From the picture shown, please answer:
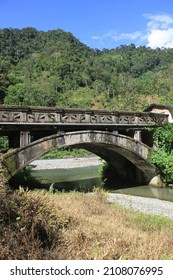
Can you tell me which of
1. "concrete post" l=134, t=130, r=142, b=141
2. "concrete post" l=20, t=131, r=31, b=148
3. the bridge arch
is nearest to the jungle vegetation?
the bridge arch

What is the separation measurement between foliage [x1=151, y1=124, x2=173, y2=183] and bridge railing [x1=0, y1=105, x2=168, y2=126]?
79 centimetres

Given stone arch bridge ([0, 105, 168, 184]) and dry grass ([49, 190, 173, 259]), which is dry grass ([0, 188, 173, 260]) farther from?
stone arch bridge ([0, 105, 168, 184])

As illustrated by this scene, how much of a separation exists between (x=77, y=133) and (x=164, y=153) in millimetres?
6220

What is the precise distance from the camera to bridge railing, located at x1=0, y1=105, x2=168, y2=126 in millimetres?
14719

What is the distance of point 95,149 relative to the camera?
73.7 feet

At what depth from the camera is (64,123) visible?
54.3 feet

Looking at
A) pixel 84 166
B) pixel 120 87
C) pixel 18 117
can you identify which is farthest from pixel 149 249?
pixel 120 87

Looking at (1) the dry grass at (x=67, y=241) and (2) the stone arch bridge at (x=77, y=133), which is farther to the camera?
(2) the stone arch bridge at (x=77, y=133)

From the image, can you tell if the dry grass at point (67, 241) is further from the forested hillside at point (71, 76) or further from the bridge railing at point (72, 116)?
the forested hillside at point (71, 76)

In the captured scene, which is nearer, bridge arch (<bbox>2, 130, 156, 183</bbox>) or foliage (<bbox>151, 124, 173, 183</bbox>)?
bridge arch (<bbox>2, 130, 156, 183</bbox>)

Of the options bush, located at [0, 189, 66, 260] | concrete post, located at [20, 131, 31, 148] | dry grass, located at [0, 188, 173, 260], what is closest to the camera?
bush, located at [0, 189, 66, 260]

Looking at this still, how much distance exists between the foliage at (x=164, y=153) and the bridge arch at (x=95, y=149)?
53 cm

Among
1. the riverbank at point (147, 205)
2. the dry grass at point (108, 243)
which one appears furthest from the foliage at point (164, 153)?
the dry grass at point (108, 243)

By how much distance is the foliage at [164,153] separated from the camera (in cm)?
1998
